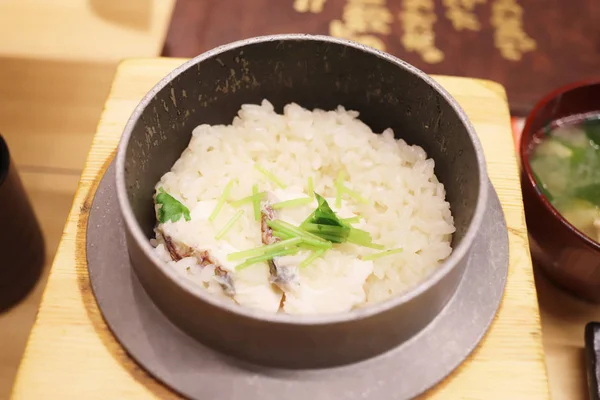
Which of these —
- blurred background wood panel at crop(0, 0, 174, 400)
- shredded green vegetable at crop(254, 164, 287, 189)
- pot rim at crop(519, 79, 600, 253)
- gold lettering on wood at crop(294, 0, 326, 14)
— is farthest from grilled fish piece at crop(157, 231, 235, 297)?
gold lettering on wood at crop(294, 0, 326, 14)

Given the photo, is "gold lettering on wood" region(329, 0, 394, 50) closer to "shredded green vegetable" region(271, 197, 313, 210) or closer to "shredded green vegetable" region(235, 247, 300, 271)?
"shredded green vegetable" region(271, 197, 313, 210)

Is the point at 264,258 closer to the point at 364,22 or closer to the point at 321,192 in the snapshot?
the point at 321,192

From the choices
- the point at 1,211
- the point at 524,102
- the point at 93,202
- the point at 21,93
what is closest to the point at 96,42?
the point at 21,93

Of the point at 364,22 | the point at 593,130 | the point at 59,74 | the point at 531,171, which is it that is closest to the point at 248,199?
the point at 531,171

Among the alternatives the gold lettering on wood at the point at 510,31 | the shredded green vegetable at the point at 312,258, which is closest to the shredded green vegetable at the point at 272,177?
the shredded green vegetable at the point at 312,258

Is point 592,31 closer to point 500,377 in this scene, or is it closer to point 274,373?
point 500,377
